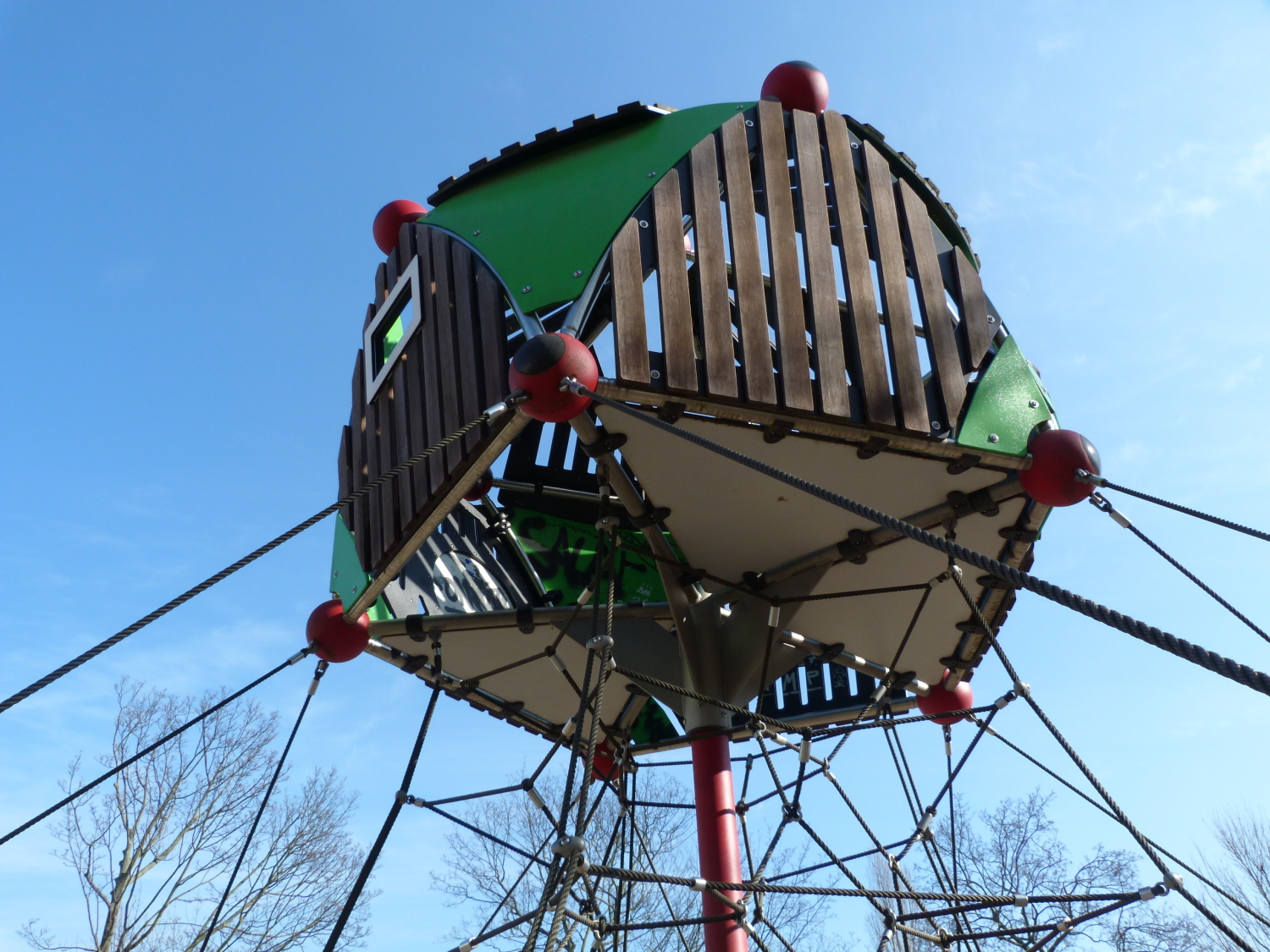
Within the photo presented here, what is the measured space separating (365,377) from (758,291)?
2722mm

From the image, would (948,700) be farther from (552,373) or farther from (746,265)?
(552,373)

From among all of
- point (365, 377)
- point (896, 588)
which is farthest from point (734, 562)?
point (365, 377)

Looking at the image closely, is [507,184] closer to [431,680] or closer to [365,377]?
[365,377]

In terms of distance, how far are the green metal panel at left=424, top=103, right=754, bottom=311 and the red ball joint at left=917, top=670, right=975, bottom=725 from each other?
406 centimetres

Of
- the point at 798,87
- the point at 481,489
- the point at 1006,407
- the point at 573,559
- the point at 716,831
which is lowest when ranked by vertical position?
the point at 716,831

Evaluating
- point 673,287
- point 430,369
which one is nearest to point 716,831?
point 430,369

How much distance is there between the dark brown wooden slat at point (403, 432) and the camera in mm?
→ 5160

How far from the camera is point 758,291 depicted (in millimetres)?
4750

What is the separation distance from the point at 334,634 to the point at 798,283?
11.1ft

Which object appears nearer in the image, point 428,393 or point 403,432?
point 428,393

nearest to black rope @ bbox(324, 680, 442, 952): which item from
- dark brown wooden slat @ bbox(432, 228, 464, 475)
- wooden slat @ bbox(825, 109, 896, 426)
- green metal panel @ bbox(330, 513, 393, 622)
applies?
green metal panel @ bbox(330, 513, 393, 622)

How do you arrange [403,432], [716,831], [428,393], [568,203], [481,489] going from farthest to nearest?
[481,489] < [716,831] < [403,432] < [428,393] < [568,203]

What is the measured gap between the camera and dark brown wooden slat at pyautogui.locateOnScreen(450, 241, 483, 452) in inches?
192

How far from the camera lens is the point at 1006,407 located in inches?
193
